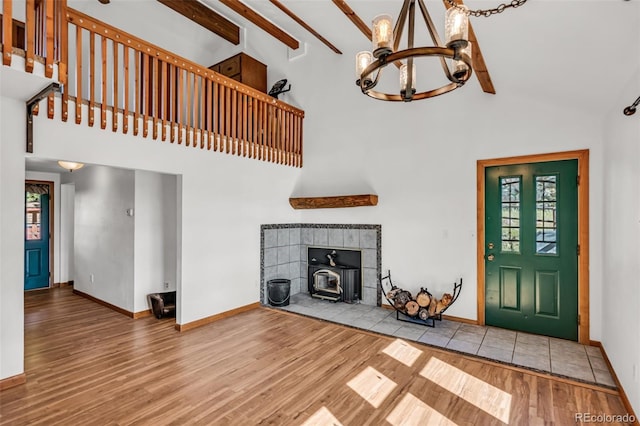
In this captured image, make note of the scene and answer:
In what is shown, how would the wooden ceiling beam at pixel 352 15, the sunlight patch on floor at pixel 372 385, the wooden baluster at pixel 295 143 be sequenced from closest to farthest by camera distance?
1. the sunlight patch on floor at pixel 372 385
2. the wooden ceiling beam at pixel 352 15
3. the wooden baluster at pixel 295 143

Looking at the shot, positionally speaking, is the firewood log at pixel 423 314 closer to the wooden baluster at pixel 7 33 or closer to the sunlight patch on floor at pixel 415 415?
the sunlight patch on floor at pixel 415 415

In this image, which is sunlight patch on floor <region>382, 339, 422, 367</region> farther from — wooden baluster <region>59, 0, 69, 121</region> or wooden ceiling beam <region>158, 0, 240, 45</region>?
wooden ceiling beam <region>158, 0, 240, 45</region>

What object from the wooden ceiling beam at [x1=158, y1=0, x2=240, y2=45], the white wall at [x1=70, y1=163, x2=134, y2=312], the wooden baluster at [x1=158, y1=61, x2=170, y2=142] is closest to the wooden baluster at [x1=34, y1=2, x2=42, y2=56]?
the wooden baluster at [x1=158, y1=61, x2=170, y2=142]

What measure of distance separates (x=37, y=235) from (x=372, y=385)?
7.09m

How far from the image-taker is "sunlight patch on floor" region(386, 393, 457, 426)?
7.57 ft

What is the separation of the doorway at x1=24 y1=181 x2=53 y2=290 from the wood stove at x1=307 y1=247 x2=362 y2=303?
17.6 feet

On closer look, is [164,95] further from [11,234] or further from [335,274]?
[335,274]

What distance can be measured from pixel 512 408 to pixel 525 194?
2533 millimetres

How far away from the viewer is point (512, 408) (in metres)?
2.46

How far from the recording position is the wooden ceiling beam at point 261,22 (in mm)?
5026

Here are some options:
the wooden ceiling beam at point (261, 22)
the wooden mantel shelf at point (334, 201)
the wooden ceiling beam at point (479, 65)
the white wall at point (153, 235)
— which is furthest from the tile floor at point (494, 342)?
the wooden ceiling beam at point (261, 22)

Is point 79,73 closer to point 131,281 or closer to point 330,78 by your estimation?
point 131,281

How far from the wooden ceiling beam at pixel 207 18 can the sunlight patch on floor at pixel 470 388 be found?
672 cm

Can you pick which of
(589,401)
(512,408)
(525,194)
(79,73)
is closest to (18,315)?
(79,73)
